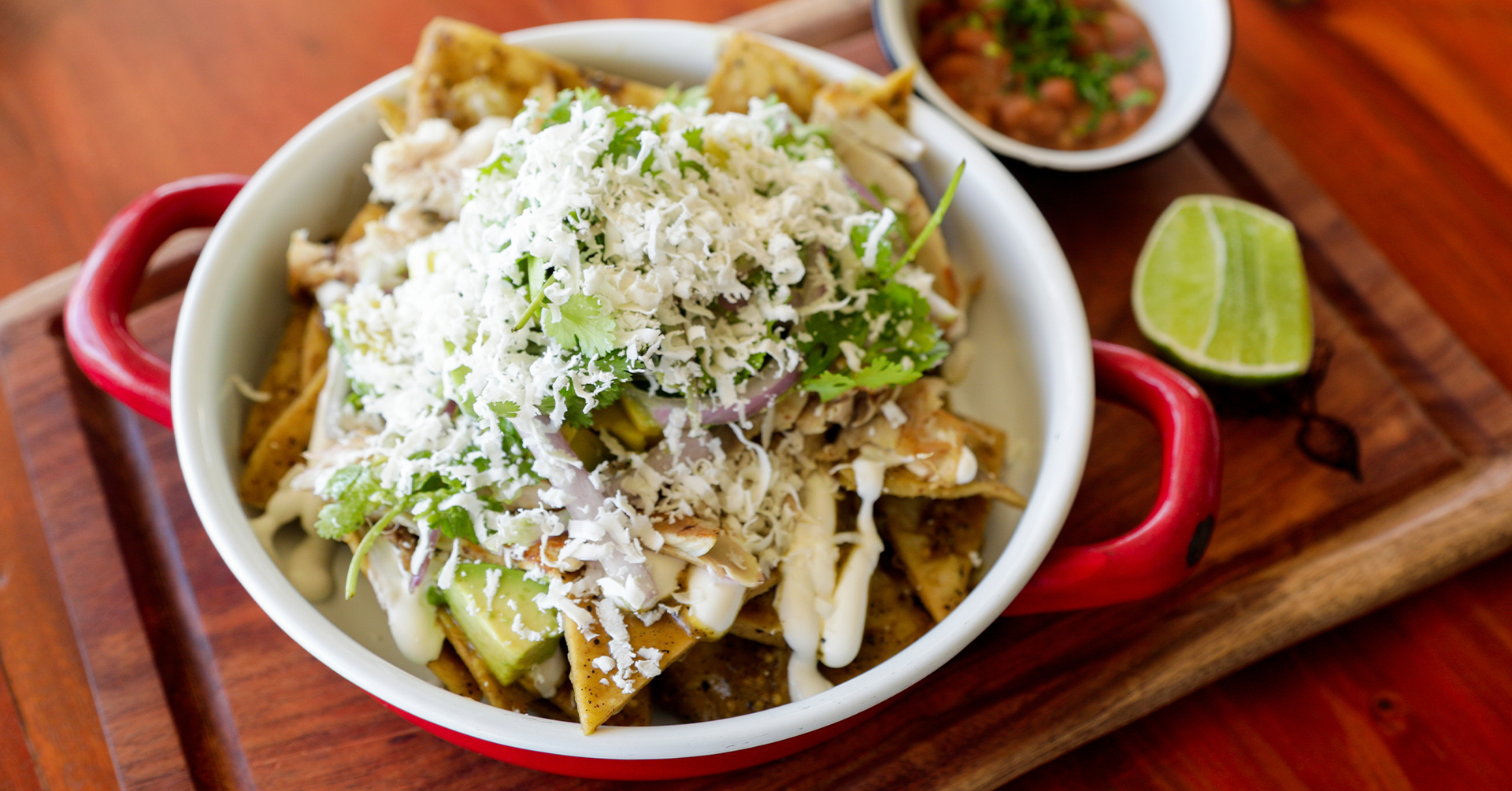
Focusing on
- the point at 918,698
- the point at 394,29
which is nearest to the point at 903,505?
the point at 918,698

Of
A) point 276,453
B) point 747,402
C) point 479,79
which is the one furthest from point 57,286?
point 747,402

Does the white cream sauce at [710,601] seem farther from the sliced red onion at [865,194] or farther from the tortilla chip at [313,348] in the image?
the tortilla chip at [313,348]

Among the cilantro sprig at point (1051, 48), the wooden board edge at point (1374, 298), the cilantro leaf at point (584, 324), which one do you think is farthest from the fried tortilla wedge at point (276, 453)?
the wooden board edge at point (1374, 298)

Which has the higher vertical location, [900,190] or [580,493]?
[900,190]

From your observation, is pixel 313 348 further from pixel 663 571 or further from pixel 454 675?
pixel 663 571

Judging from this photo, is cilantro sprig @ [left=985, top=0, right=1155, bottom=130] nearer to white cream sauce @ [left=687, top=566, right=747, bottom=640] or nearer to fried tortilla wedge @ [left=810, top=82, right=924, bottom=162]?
fried tortilla wedge @ [left=810, top=82, right=924, bottom=162]

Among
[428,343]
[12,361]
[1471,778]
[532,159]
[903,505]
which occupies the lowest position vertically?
[1471,778]

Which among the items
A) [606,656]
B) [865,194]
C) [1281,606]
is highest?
[865,194]

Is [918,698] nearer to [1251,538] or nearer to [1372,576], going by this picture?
[1251,538]
